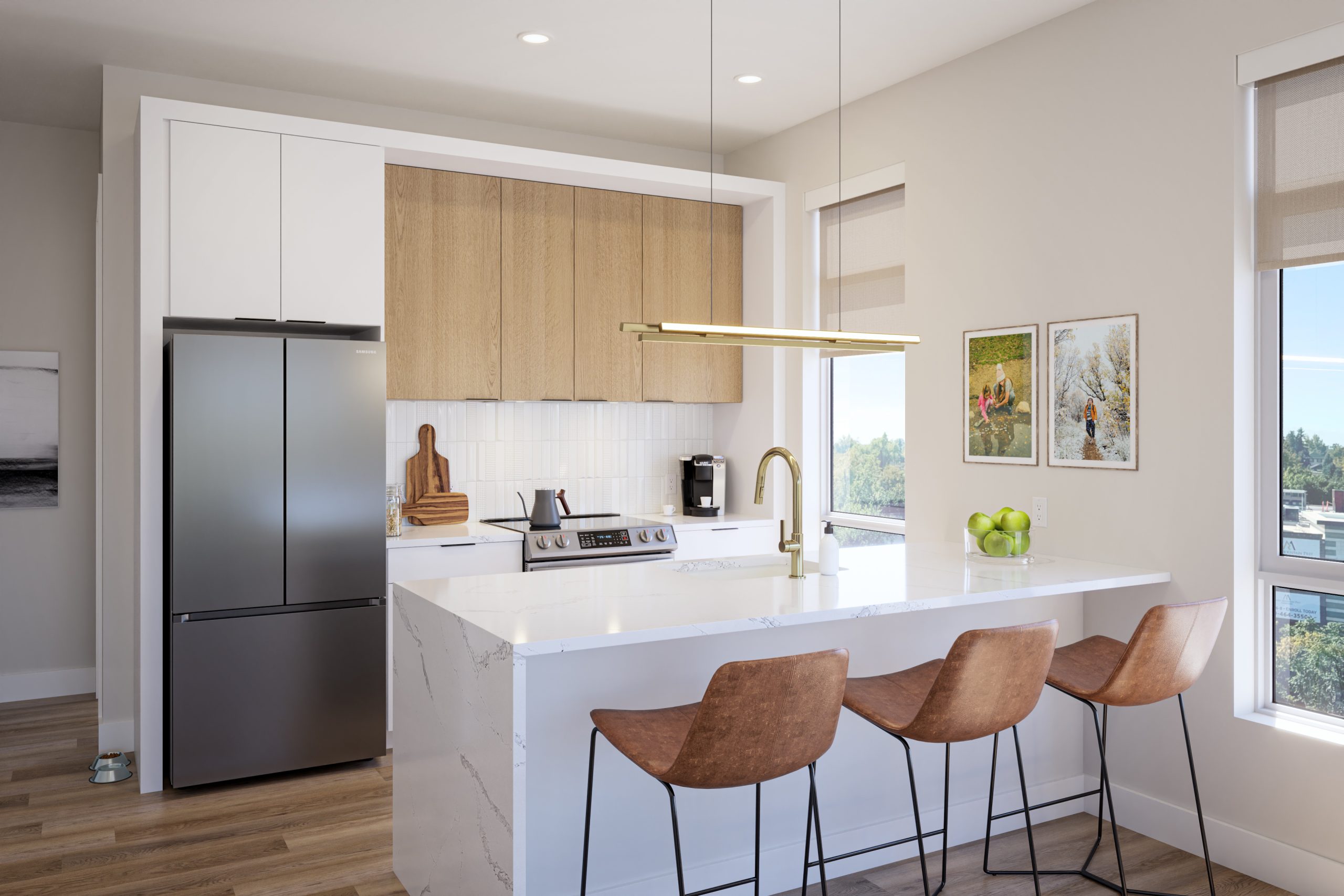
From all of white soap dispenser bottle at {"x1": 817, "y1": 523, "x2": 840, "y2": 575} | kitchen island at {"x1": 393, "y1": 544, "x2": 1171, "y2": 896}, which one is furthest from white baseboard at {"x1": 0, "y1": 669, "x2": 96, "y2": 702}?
white soap dispenser bottle at {"x1": 817, "y1": 523, "x2": 840, "y2": 575}

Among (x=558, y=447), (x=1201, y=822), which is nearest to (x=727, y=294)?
(x=558, y=447)

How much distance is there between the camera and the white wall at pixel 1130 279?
305 cm

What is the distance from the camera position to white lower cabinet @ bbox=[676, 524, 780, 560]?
15.6 feet

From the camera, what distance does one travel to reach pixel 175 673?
11.9ft

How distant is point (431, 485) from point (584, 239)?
1.43 m

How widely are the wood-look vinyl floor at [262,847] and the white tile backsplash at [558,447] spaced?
151cm

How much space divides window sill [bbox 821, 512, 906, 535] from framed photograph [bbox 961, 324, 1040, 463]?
2.14 feet

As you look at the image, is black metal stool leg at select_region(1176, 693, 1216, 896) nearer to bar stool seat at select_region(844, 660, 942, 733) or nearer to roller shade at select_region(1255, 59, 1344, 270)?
bar stool seat at select_region(844, 660, 942, 733)

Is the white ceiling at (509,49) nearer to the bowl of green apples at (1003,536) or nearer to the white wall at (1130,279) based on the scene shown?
the white wall at (1130,279)

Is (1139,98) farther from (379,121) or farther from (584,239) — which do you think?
(379,121)

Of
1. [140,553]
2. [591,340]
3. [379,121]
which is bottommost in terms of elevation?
[140,553]

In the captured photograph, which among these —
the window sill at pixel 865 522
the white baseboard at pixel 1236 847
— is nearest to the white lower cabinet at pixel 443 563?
the window sill at pixel 865 522

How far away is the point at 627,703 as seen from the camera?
2.65m

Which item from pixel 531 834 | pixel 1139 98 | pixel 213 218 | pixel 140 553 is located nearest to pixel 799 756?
pixel 531 834
